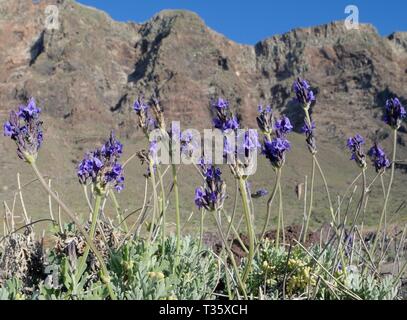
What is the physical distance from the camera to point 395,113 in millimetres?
4684

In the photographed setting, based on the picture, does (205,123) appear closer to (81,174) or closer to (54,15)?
(54,15)

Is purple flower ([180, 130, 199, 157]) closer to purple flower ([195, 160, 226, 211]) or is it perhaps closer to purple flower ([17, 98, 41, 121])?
purple flower ([195, 160, 226, 211])

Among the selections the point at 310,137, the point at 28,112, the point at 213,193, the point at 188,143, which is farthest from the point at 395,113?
the point at 28,112

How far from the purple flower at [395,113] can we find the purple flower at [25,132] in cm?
297

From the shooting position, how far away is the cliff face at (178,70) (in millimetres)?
112438

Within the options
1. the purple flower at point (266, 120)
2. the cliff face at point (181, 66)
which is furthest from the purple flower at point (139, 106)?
the cliff face at point (181, 66)

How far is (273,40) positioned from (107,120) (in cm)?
5942

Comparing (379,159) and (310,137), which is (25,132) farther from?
(379,159)

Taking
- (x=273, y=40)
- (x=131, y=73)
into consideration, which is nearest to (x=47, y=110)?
(x=131, y=73)

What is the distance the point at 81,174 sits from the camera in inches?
193

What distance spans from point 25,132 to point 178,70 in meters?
120

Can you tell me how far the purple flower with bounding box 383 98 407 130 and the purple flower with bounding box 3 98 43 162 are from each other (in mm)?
2972

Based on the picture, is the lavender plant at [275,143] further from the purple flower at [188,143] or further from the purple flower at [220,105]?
the purple flower at [188,143]

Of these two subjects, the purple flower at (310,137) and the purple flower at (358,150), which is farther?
the purple flower at (310,137)
